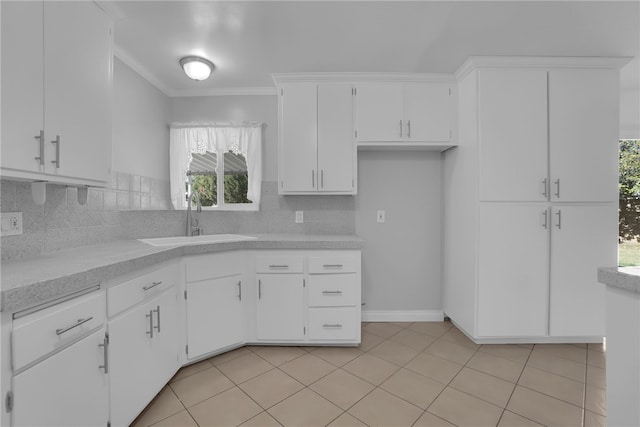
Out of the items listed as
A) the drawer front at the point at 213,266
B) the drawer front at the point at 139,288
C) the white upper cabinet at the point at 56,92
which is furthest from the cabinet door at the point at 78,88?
the drawer front at the point at 213,266

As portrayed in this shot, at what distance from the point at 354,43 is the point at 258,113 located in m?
1.25

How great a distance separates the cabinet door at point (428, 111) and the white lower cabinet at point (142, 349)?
2.39 metres

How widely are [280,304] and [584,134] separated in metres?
2.92

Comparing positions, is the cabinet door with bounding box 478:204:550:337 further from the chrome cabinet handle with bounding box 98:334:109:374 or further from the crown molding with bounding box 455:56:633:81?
the chrome cabinet handle with bounding box 98:334:109:374

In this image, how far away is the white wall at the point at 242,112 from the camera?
2.88m

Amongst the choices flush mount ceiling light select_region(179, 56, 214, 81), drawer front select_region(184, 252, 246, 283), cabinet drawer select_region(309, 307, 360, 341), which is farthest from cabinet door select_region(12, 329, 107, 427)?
flush mount ceiling light select_region(179, 56, 214, 81)

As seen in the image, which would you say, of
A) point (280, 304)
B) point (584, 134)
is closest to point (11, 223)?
point (280, 304)

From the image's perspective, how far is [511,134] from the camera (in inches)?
89.4

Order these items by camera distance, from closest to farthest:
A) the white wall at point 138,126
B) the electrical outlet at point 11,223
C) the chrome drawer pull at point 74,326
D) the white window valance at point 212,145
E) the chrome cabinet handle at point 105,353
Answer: the chrome drawer pull at point 74,326, the chrome cabinet handle at point 105,353, the electrical outlet at point 11,223, the white wall at point 138,126, the white window valance at point 212,145

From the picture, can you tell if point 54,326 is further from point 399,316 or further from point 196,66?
point 399,316

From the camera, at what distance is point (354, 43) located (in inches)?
81.1

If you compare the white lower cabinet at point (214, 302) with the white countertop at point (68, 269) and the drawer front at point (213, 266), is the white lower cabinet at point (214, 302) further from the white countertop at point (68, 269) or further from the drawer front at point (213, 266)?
the white countertop at point (68, 269)

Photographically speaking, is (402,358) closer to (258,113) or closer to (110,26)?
(258,113)

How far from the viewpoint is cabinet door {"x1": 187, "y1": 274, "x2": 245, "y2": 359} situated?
1.96 metres
